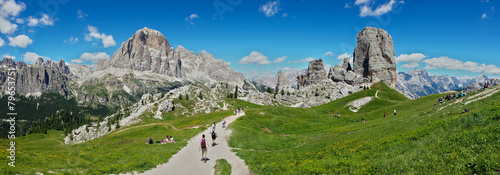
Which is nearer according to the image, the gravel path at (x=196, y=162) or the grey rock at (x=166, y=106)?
the gravel path at (x=196, y=162)

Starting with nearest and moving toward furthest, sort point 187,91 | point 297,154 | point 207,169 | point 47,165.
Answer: point 47,165 < point 207,169 < point 297,154 < point 187,91

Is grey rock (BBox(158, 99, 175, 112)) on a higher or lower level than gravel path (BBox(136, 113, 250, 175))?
higher

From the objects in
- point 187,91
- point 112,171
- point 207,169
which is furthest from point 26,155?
point 187,91

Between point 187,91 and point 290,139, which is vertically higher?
point 187,91

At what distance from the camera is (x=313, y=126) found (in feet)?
185

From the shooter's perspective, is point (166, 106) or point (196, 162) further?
point (166, 106)

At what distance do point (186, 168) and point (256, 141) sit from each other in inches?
644

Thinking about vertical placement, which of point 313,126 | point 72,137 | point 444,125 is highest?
point 444,125

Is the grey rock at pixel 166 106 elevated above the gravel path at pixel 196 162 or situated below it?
above

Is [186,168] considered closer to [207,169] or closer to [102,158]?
[207,169]

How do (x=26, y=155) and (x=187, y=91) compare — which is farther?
(x=187, y=91)

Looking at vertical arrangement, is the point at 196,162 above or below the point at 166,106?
below

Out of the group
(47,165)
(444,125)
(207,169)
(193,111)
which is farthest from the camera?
(193,111)

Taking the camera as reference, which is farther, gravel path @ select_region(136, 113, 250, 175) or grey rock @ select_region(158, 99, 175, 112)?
grey rock @ select_region(158, 99, 175, 112)
